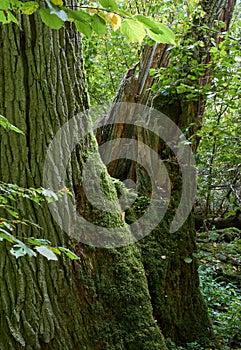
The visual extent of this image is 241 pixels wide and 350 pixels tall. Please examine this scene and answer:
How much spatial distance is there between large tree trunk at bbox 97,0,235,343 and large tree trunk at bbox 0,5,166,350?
60cm

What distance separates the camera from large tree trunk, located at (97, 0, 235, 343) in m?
2.89

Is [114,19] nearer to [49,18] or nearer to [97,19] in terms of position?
[97,19]

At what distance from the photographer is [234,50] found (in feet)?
8.66

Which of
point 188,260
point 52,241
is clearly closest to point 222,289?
point 188,260

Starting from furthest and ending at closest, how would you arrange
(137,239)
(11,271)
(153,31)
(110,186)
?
(137,239) → (110,186) → (11,271) → (153,31)

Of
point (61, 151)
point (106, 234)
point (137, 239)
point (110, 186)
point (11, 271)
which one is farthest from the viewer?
point (137, 239)

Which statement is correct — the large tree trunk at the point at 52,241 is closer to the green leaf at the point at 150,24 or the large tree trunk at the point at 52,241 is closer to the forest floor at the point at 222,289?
the forest floor at the point at 222,289

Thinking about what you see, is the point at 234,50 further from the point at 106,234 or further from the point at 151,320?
the point at 151,320

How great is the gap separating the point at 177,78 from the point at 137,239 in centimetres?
148

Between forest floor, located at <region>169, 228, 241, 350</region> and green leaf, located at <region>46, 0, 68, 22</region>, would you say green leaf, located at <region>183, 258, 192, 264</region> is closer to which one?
forest floor, located at <region>169, 228, 241, 350</region>

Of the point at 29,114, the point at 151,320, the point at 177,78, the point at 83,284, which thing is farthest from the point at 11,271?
the point at 177,78

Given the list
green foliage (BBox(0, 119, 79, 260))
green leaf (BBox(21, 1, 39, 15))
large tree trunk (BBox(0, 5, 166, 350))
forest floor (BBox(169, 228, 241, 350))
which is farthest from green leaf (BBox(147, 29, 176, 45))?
forest floor (BBox(169, 228, 241, 350))

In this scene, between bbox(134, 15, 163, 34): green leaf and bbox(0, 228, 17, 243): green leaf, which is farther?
bbox(0, 228, 17, 243): green leaf

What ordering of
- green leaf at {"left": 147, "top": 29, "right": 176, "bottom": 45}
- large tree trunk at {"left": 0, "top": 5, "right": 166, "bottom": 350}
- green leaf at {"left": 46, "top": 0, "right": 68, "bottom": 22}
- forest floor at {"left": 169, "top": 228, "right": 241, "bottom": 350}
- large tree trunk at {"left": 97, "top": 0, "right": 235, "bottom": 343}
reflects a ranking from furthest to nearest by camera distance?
forest floor at {"left": 169, "top": 228, "right": 241, "bottom": 350}, large tree trunk at {"left": 97, "top": 0, "right": 235, "bottom": 343}, large tree trunk at {"left": 0, "top": 5, "right": 166, "bottom": 350}, green leaf at {"left": 147, "top": 29, "right": 176, "bottom": 45}, green leaf at {"left": 46, "top": 0, "right": 68, "bottom": 22}
